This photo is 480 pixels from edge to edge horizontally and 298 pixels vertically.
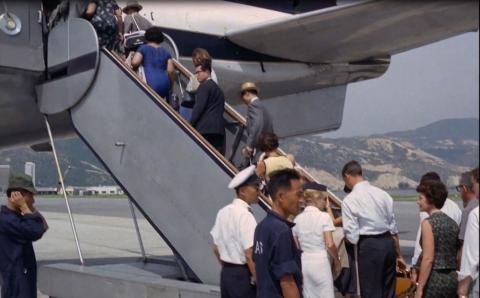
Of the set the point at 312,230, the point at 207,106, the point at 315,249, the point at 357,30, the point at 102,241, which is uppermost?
the point at 357,30

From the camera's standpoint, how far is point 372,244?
5.71 m

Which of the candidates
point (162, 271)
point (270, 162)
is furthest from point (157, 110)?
point (162, 271)

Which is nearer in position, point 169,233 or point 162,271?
point 169,233

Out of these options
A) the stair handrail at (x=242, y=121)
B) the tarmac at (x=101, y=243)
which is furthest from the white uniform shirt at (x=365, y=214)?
the tarmac at (x=101, y=243)

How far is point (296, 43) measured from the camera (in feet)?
42.0

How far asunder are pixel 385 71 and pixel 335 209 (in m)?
8.44

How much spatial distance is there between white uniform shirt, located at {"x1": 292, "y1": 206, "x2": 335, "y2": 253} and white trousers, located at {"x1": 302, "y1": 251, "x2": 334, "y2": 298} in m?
0.05

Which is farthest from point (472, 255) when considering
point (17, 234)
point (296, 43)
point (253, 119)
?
point (296, 43)

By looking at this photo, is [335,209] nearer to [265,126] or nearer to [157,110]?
[265,126]

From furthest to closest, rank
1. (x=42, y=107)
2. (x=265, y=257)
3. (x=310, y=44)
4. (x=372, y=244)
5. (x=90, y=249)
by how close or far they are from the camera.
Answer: (x=90, y=249) < (x=310, y=44) < (x=42, y=107) < (x=372, y=244) < (x=265, y=257)

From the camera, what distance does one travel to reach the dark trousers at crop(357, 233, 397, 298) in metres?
5.67

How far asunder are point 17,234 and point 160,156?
1.51 metres

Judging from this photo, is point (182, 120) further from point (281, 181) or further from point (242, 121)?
point (281, 181)

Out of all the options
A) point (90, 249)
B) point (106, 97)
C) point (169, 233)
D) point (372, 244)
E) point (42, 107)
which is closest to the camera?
point (372, 244)
